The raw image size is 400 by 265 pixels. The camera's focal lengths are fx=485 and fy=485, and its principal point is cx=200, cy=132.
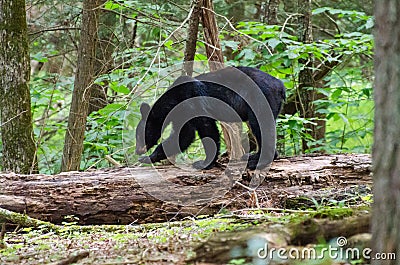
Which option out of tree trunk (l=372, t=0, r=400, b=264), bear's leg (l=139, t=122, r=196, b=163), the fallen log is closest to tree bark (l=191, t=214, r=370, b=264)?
tree trunk (l=372, t=0, r=400, b=264)

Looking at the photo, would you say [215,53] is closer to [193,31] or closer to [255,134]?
[193,31]

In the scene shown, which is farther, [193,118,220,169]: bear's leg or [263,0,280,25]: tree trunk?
[263,0,280,25]: tree trunk

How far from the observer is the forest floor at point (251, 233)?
8.10 ft

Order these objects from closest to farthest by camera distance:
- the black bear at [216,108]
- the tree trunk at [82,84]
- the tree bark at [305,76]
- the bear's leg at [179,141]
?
the black bear at [216,108], the bear's leg at [179,141], the tree trunk at [82,84], the tree bark at [305,76]

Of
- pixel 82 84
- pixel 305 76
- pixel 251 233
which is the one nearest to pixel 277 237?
pixel 251 233

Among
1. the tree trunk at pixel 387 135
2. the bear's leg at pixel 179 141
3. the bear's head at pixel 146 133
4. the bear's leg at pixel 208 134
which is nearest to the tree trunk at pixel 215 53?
the bear's leg at pixel 208 134

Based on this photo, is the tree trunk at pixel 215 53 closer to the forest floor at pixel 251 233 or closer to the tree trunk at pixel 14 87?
the forest floor at pixel 251 233

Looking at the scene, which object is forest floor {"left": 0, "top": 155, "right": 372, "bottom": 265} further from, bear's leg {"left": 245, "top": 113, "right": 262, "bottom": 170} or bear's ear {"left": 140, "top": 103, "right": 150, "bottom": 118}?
bear's ear {"left": 140, "top": 103, "right": 150, "bottom": 118}

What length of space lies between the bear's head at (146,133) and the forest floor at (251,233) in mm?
1789

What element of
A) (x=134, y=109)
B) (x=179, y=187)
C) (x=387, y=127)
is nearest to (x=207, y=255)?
(x=387, y=127)

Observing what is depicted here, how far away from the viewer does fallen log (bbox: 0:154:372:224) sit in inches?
189

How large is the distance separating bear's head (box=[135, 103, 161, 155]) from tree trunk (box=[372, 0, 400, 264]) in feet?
15.4

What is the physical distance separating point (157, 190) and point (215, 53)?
2.13 meters

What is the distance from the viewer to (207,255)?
2455 mm
